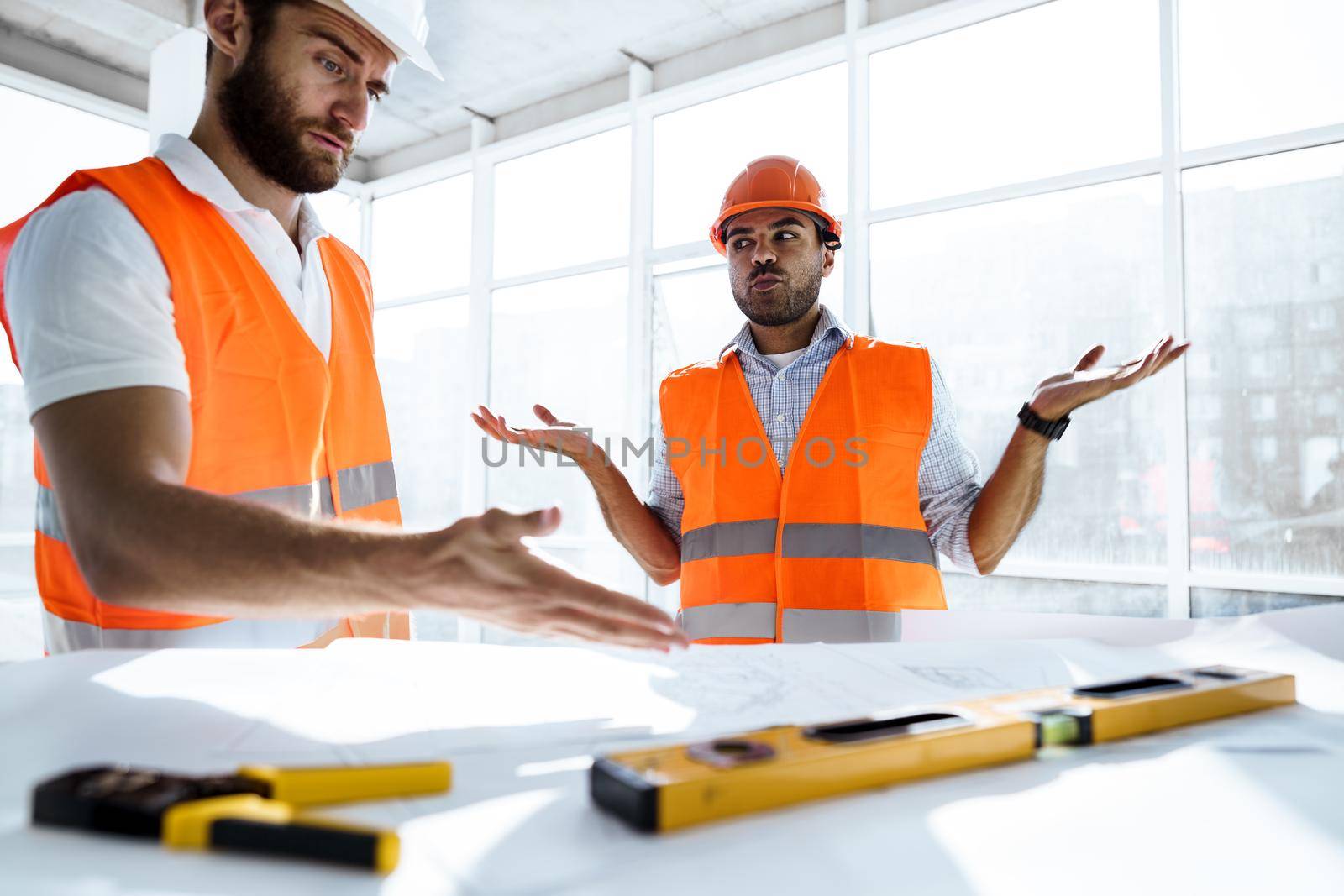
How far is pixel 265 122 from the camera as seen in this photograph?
4.54ft

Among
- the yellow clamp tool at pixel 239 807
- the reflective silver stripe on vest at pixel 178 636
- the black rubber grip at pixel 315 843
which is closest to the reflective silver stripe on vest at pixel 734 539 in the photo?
the reflective silver stripe on vest at pixel 178 636

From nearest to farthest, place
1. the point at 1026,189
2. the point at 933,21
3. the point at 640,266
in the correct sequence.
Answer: the point at 1026,189
the point at 933,21
the point at 640,266

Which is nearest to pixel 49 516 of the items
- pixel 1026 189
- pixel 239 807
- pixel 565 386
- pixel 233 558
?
pixel 233 558

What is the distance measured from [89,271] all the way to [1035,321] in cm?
421

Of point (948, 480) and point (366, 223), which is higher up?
point (366, 223)

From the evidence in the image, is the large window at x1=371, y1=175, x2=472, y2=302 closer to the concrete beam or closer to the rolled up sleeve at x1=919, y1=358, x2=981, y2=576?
the concrete beam

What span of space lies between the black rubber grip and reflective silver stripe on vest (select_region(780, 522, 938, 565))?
1721 mm

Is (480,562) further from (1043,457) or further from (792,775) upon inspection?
(1043,457)

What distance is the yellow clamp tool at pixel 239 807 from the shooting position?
0.46 metres

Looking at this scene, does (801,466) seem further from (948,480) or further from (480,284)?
(480,284)

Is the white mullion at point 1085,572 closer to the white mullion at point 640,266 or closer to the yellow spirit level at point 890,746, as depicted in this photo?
the white mullion at point 640,266

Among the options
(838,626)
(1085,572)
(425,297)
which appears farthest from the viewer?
(425,297)

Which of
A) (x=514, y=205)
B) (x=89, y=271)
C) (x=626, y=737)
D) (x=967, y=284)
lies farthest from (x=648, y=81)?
(x=626, y=737)

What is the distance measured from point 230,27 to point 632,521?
149 cm
